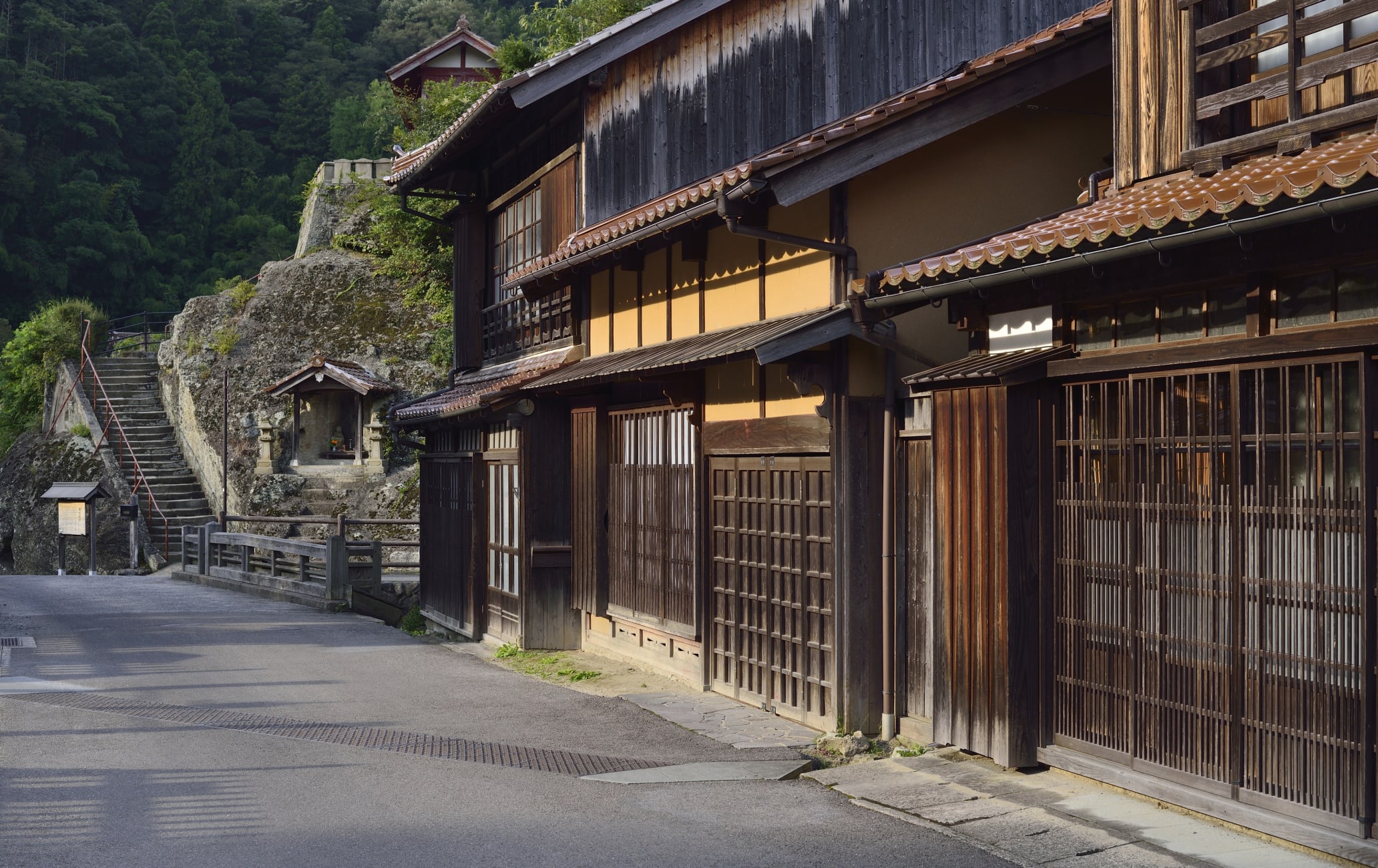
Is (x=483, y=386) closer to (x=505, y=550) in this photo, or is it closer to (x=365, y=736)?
(x=505, y=550)

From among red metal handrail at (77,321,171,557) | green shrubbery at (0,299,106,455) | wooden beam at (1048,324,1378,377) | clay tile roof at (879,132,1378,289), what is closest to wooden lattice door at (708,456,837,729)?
clay tile roof at (879,132,1378,289)

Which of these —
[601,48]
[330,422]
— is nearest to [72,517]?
[330,422]

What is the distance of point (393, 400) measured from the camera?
3678cm

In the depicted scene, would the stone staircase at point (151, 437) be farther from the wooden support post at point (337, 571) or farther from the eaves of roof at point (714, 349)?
the eaves of roof at point (714, 349)

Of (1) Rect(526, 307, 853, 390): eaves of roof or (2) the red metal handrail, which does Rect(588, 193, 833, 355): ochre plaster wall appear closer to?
(1) Rect(526, 307, 853, 390): eaves of roof

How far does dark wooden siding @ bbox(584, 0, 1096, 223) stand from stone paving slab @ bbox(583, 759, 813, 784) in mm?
6705

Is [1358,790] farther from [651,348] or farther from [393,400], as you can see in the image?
[393,400]

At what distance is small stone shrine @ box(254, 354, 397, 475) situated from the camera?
3612 centimetres

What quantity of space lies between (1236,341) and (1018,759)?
3.11 metres

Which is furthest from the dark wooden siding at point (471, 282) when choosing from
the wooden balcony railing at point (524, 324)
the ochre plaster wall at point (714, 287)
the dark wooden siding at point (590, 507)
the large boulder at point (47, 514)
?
the large boulder at point (47, 514)

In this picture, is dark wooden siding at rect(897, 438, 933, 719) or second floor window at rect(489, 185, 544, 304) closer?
dark wooden siding at rect(897, 438, 933, 719)

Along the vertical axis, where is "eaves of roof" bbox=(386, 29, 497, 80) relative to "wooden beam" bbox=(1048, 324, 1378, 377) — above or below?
above

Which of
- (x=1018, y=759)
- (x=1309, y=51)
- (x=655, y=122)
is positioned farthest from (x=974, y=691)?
(x=655, y=122)

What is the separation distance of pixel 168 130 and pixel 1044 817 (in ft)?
227
